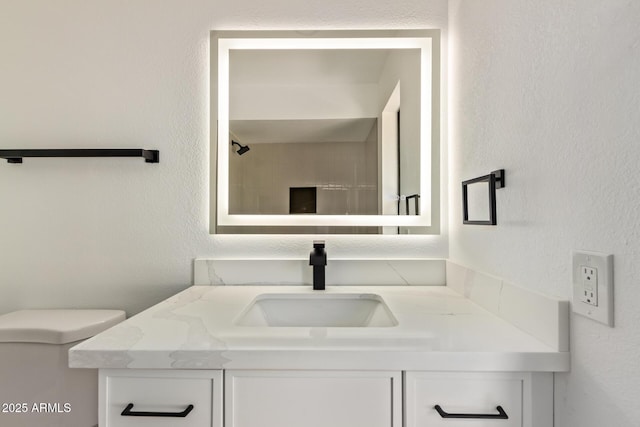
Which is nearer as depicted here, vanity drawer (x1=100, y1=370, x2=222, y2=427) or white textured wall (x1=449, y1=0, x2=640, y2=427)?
white textured wall (x1=449, y1=0, x2=640, y2=427)

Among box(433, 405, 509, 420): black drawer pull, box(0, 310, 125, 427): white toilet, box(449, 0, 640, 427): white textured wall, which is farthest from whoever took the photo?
box(0, 310, 125, 427): white toilet

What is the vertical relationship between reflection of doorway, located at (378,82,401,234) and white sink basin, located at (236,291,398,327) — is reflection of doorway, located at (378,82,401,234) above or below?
above

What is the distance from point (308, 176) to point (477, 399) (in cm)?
95

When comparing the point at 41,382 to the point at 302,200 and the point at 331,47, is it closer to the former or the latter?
the point at 302,200

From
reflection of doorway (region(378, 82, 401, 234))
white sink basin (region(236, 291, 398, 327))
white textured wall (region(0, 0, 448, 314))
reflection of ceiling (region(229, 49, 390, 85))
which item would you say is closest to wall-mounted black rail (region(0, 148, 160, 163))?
white textured wall (region(0, 0, 448, 314))

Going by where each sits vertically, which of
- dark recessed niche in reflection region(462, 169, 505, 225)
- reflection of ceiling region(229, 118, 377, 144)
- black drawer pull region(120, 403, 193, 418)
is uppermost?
reflection of ceiling region(229, 118, 377, 144)

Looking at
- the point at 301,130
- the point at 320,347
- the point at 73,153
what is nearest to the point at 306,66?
the point at 301,130

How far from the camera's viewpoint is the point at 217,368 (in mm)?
727

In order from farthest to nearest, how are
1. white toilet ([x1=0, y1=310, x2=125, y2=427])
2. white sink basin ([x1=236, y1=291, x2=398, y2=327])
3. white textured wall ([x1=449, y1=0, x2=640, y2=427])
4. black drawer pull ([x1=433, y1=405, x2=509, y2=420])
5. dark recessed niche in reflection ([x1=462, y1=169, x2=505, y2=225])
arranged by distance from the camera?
white sink basin ([x1=236, y1=291, x2=398, y2=327]) → white toilet ([x1=0, y1=310, x2=125, y2=427]) → dark recessed niche in reflection ([x1=462, y1=169, x2=505, y2=225]) → black drawer pull ([x1=433, y1=405, x2=509, y2=420]) → white textured wall ([x1=449, y1=0, x2=640, y2=427])

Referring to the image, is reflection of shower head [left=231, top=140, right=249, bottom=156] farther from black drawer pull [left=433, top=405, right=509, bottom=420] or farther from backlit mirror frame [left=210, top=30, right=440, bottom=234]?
black drawer pull [left=433, top=405, right=509, bottom=420]

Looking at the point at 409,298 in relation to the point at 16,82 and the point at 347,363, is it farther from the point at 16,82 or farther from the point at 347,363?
the point at 16,82

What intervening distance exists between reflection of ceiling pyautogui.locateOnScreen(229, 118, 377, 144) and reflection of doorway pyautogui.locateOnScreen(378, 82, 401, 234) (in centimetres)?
6

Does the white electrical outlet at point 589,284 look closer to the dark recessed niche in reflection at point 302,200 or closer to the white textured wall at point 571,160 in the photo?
the white textured wall at point 571,160

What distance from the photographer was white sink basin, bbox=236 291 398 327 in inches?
47.8
